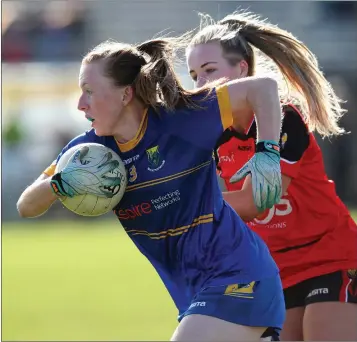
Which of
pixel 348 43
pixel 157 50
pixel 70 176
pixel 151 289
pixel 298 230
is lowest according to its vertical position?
pixel 151 289

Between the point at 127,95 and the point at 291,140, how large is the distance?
3.32 ft

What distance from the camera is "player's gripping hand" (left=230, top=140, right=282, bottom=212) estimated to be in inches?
161

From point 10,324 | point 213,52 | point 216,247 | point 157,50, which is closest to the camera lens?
point 216,247

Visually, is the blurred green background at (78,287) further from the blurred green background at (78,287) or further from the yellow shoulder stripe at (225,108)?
the yellow shoulder stripe at (225,108)

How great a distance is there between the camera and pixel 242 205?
4.57 metres

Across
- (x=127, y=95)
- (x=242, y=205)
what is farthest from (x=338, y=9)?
(x=127, y=95)

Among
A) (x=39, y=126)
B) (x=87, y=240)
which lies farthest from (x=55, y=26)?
(x=87, y=240)

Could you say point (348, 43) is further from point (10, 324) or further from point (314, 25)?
point (10, 324)

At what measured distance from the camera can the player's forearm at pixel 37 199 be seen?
437cm

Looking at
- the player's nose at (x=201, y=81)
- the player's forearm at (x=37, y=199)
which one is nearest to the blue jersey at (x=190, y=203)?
the player's forearm at (x=37, y=199)

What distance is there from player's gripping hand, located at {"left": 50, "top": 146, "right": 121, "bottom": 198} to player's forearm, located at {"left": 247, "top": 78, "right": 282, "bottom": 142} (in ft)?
2.28

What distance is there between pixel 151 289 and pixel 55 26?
382 inches

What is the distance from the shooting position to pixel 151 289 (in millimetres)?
12234

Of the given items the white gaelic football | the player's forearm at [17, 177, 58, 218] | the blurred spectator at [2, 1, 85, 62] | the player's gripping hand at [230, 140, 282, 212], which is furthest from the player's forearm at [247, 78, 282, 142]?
the blurred spectator at [2, 1, 85, 62]
